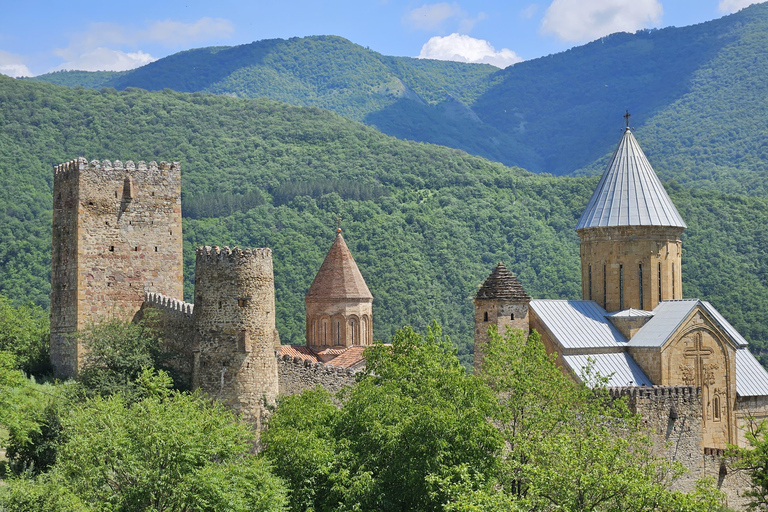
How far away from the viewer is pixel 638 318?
1193 inches

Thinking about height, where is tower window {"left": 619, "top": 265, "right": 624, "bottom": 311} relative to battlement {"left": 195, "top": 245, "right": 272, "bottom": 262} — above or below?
below

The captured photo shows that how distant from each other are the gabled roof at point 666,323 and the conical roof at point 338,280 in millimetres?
9619

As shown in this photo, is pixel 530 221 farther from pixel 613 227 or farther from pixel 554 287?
pixel 613 227

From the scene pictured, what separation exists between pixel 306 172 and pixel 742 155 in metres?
41.1

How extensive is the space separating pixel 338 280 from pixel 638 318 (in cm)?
1028

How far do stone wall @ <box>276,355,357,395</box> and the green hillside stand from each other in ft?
62.7

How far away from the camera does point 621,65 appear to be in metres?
151

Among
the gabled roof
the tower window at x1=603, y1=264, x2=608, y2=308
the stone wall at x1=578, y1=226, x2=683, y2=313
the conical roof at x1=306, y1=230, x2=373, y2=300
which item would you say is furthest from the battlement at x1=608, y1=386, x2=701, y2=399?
the conical roof at x1=306, y1=230, x2=373, y2=300

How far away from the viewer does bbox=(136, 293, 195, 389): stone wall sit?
79.0 ft

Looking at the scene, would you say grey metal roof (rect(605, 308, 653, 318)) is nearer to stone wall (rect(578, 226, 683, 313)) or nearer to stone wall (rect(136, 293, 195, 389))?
stone wall (rect(578, 226, 683, 313))

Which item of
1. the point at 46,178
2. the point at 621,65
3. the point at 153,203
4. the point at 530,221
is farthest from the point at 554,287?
the point at 621,65

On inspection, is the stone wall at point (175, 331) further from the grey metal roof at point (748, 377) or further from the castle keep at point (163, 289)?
the grey metal roof at point (748, 377)

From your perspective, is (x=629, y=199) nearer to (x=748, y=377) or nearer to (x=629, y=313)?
(x=629, y=313)

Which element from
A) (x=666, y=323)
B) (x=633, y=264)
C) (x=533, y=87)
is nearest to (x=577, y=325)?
(x=666, y=323)
